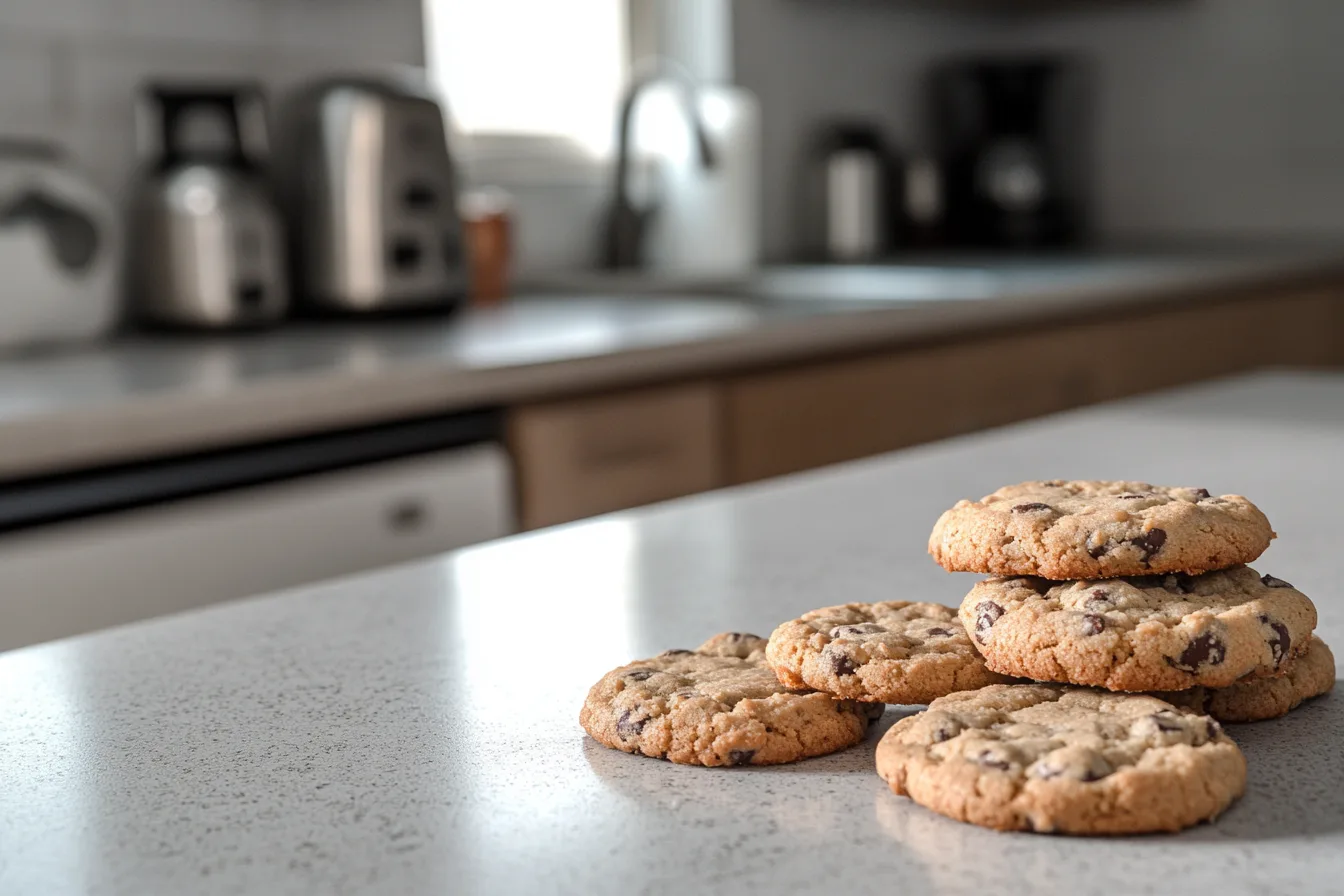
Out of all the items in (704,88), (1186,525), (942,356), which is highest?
(704,88)

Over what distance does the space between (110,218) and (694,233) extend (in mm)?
1292

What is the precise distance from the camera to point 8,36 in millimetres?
2236

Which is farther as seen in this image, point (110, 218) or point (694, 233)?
point (694, 233)

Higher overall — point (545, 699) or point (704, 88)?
point (704, 88)

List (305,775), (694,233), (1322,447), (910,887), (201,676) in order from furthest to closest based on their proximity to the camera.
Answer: (694,233) → (1322,447) → (201,676) → (305,775) → (910,887)

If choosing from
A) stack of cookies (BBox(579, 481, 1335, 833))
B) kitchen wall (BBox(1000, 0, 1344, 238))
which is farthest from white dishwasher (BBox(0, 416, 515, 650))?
kitchen wall (BBox(1000, 0, 1344, 238))

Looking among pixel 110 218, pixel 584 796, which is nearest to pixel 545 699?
pixel 584 796

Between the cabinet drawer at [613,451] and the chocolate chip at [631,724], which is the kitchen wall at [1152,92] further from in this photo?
the chocolate chip at [631,724]

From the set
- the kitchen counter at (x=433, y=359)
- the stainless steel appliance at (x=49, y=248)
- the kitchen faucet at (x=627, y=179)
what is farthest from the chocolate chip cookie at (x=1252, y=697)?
the kitchen faucet at (x=627, y=179)

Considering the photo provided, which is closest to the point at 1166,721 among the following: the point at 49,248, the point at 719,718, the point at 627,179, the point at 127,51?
the point at 719,718

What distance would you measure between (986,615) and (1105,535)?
2.2 inches

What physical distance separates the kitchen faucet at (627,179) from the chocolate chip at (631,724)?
2483 mm

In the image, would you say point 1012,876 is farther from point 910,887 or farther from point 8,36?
point 8,36

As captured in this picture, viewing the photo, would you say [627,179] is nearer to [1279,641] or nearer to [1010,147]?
[1010,147]
